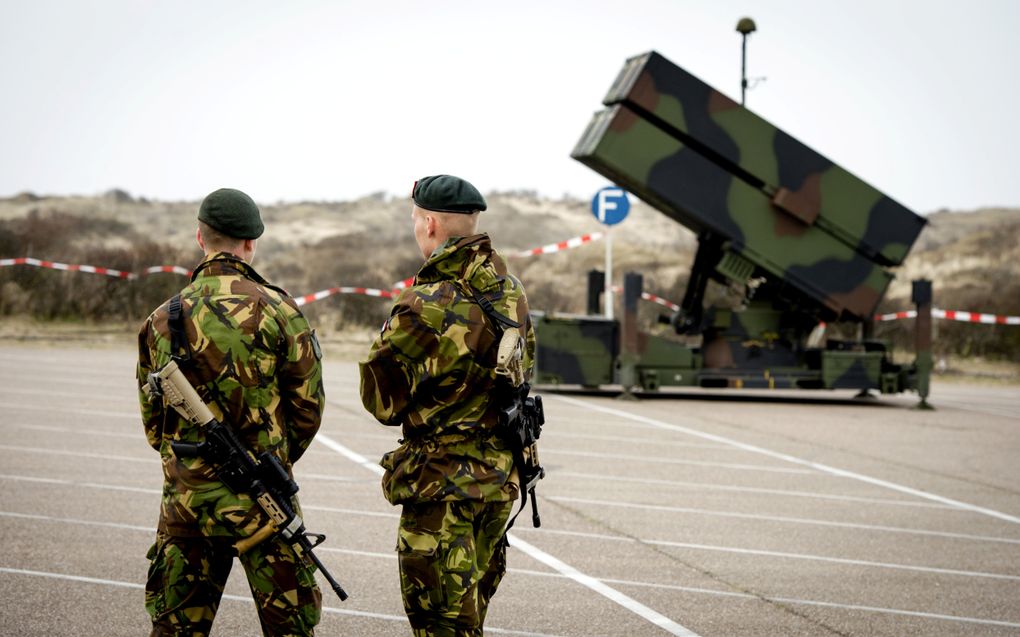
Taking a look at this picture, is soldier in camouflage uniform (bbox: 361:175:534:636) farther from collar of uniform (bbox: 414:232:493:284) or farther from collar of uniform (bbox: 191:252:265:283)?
collar of uniform (bbox: 191:252:265:283)

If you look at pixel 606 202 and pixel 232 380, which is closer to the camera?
pixel 232 380

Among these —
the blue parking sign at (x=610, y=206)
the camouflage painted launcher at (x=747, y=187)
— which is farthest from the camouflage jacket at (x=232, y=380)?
the blue parking sign at (x=610, y=206)

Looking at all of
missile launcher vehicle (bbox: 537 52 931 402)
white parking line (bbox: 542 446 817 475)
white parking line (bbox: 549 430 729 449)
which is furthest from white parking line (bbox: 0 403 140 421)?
missile launcher vehicle (bbox: 537 52 931 402)

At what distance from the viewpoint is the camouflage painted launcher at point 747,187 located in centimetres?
1454

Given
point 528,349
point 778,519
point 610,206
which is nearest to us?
point 528,349

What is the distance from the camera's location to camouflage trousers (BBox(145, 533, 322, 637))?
365 cm

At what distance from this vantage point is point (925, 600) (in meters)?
5.95

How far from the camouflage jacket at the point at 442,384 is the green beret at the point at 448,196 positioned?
0.39 ft

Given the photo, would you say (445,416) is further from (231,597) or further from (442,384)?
(231,597)

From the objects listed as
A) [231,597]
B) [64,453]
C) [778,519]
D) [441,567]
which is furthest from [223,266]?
[64,453]

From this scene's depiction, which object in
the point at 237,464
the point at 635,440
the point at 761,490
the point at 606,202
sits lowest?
the point at 761,490

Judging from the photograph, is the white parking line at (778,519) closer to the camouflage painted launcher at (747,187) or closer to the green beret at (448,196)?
the green beret at (448,196)

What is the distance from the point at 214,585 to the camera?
3785 mm

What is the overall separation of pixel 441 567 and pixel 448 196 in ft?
3.77
